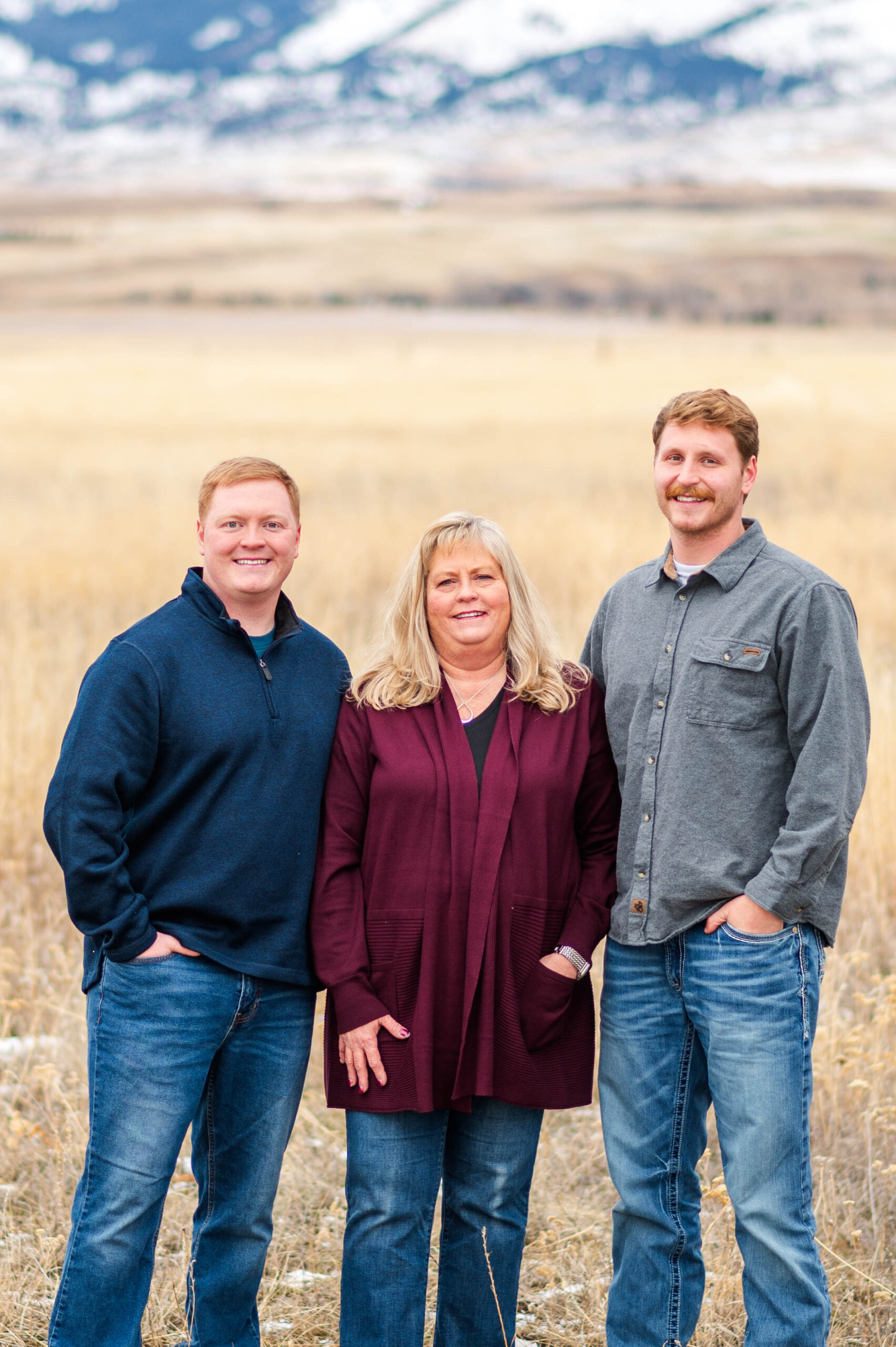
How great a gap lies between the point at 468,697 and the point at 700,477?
0.71m

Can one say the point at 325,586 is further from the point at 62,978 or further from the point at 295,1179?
the point at 295,1179

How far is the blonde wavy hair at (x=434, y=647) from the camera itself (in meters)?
2.83

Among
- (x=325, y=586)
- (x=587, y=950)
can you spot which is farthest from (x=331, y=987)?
(x=325, y=586)

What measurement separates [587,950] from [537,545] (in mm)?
10492

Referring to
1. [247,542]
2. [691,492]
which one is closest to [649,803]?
[691,492]

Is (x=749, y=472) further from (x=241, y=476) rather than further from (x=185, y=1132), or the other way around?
(x=185, y=1132)

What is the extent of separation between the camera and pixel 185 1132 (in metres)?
2.69

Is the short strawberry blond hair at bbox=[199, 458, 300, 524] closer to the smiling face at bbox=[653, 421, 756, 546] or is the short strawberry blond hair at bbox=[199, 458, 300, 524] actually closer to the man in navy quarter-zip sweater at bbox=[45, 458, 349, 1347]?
the man in navy quarter-zip sweater at bbox=[45, 458, 349, 1347]

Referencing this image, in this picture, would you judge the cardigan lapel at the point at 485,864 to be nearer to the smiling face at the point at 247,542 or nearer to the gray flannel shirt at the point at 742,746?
the gray flannel shirt at the point at 742,746

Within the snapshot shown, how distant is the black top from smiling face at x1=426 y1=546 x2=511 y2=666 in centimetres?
12

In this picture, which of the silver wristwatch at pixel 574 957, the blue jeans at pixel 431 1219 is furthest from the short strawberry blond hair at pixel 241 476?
the blue jeans at pixel 431 1219

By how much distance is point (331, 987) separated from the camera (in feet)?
9.05

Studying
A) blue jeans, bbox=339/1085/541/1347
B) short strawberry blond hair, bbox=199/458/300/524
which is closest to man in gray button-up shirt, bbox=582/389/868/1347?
blue jeans, bbox=339/1085/541/1347

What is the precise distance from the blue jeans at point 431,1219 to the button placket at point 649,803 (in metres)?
0.53
